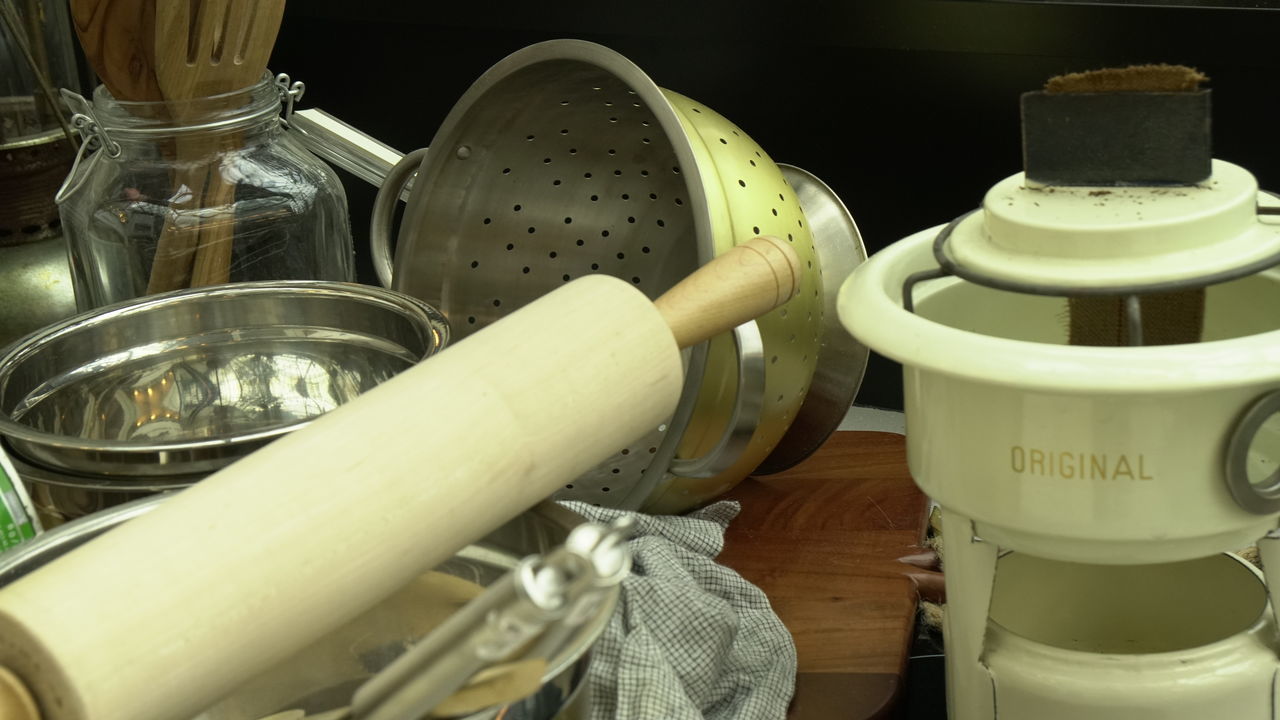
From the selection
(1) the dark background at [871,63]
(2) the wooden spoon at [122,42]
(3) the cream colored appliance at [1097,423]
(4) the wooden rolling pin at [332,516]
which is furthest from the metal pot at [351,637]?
(1) the dark background at [871,63]

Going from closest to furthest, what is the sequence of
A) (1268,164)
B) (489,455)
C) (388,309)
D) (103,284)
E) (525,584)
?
(525,584) → (489,455) → (388,309) → (103,284) → (1268,164)

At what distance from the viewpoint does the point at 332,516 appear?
38 centimetres

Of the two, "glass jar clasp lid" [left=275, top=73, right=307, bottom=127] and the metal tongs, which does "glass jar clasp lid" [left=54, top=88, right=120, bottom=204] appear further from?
the metal tongs

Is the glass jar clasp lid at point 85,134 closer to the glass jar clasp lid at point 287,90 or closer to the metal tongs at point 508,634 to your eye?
the glass jar clasp lid at point 287,90

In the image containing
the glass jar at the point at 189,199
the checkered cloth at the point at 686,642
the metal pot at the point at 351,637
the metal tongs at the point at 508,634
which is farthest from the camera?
the glass jar at the point at 189,199

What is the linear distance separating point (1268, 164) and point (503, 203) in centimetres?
54

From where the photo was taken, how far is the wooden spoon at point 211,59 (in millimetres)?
635

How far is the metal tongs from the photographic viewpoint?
11.0 inches

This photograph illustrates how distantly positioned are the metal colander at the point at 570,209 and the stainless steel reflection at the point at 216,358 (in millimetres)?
173

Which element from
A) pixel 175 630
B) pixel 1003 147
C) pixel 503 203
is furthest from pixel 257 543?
pixel 1003 147

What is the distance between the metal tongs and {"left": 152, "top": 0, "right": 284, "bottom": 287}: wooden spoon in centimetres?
37

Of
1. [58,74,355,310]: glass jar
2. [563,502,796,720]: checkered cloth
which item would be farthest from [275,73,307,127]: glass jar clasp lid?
[563,502,796,720]: checkered cloth

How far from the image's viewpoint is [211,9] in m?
0.63

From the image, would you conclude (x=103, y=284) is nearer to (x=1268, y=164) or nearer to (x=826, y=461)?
(x=826, y=461)
